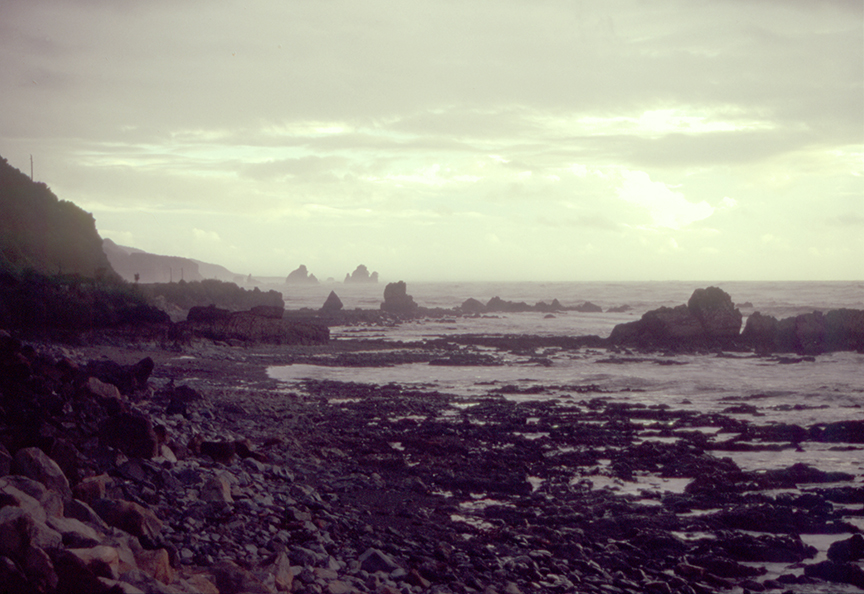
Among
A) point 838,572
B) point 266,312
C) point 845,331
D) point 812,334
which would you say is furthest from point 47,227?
point 845,331

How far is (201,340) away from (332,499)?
22.7m

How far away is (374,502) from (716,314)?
30.2 meters

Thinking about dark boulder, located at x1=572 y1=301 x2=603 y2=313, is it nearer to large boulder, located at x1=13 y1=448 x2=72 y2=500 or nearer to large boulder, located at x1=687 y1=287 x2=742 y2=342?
large boulder, located at x1=687 y1=287 x2=742 y2=342

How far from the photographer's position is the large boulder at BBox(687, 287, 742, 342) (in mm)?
34594

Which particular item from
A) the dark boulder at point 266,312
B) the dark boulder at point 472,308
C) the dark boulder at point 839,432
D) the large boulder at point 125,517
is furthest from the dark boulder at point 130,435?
the dark boulder at point 472,308

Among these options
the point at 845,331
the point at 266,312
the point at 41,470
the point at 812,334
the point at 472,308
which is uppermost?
the point at 266,312

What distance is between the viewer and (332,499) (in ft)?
31.5

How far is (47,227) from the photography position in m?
43.6

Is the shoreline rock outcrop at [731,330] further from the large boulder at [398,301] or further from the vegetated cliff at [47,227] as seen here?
the large boulder at [398,301]

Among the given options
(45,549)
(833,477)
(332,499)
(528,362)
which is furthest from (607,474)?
(528,362)

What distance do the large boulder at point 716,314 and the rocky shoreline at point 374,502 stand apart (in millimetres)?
20681

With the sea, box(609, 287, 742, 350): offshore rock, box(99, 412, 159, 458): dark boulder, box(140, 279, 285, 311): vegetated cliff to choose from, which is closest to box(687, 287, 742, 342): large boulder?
box(609, 287, 742, 350): offshore rock

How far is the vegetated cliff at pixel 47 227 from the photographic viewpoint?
40.4 meters

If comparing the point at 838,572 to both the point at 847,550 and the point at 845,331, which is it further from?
the point at 845,331
